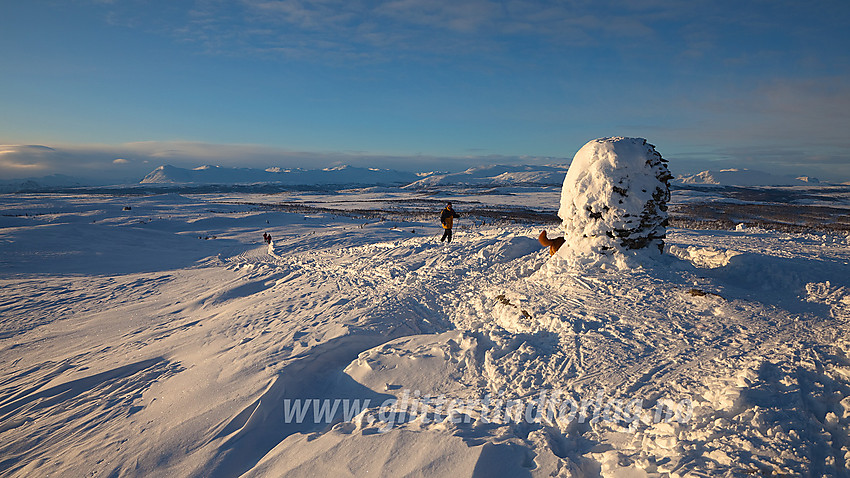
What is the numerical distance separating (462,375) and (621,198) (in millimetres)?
5330

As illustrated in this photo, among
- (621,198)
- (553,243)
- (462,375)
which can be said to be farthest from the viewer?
(553,243)

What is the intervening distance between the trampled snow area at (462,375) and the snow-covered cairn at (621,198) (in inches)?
27.4

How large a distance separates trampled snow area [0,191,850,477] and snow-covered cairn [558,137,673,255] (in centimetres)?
70

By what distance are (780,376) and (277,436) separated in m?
5.86

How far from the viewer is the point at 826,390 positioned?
4.06m

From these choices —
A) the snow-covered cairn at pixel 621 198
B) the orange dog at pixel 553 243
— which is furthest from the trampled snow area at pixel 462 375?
the snow-covered cairn at pixel 621 198

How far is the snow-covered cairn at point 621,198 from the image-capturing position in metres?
8.18

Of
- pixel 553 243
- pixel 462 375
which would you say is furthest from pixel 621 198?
→ pixel 462 375

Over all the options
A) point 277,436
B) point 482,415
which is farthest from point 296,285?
point 482,415

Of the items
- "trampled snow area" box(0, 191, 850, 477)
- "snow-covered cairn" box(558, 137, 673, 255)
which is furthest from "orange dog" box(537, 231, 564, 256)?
"snow-covered cairn" box(558, 137, 673, 255)

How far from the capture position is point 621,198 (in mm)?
8219

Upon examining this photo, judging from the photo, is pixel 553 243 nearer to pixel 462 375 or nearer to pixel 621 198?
pixel 621 198

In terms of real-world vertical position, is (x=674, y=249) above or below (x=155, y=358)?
above

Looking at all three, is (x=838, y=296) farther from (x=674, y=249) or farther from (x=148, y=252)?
(x=148, y=252)
